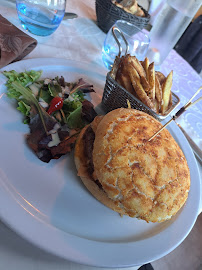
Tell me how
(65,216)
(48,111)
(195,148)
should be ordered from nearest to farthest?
(65,216), (48,111), (195,148)

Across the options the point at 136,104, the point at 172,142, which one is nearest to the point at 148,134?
the point at 172,142

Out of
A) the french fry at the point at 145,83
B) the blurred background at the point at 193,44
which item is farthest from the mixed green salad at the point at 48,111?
the blurred background at the point at 193,44

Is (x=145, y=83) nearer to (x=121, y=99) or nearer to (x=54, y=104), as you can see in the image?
(x=121, y=99)

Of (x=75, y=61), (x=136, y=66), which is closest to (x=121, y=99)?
(x=136, y=66)

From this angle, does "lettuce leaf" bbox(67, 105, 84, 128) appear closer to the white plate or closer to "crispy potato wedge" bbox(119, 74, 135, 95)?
the white plate

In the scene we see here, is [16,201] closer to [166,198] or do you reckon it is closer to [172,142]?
[166,198]

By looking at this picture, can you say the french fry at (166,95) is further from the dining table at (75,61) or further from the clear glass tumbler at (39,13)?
the clear glass tumbler at (39,13)
